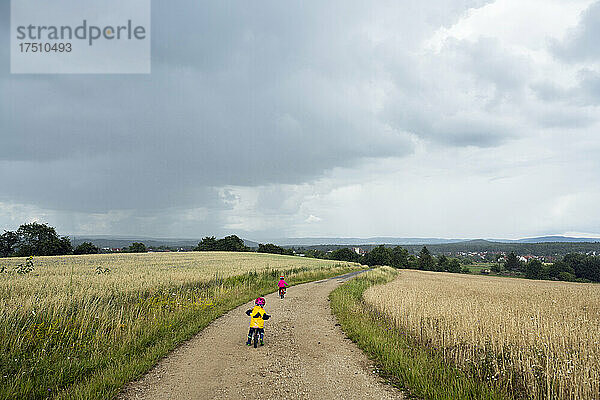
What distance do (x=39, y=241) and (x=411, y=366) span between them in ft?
352

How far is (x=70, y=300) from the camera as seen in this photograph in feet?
33.0

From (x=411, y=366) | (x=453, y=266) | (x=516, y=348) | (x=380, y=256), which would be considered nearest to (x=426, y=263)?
(x=453, y=266)

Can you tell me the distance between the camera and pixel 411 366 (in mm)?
6836

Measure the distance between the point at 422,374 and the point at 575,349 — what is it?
4291 millimetres

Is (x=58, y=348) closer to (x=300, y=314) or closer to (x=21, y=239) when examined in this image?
(x=300, y=314)

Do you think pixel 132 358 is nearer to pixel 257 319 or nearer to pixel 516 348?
pixel 257 319

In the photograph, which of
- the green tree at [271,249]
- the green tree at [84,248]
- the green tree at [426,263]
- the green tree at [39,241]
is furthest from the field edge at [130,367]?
the green tree at [271,249]

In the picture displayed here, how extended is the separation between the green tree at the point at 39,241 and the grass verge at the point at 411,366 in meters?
101

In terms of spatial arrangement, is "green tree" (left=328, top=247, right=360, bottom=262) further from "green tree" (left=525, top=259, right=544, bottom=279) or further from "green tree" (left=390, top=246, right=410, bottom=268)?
"green tree" (left=525, top=259, right=544, bottom=279)

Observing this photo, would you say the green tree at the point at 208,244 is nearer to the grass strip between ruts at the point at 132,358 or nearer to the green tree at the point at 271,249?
the green tree at the point at 271,249

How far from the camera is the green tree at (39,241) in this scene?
84.4m

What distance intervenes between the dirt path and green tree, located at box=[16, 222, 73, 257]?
3860 inches

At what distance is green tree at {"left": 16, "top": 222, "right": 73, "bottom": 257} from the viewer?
3324 inches

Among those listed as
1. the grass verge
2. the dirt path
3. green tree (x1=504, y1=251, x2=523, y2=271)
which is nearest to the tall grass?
the dirt path
